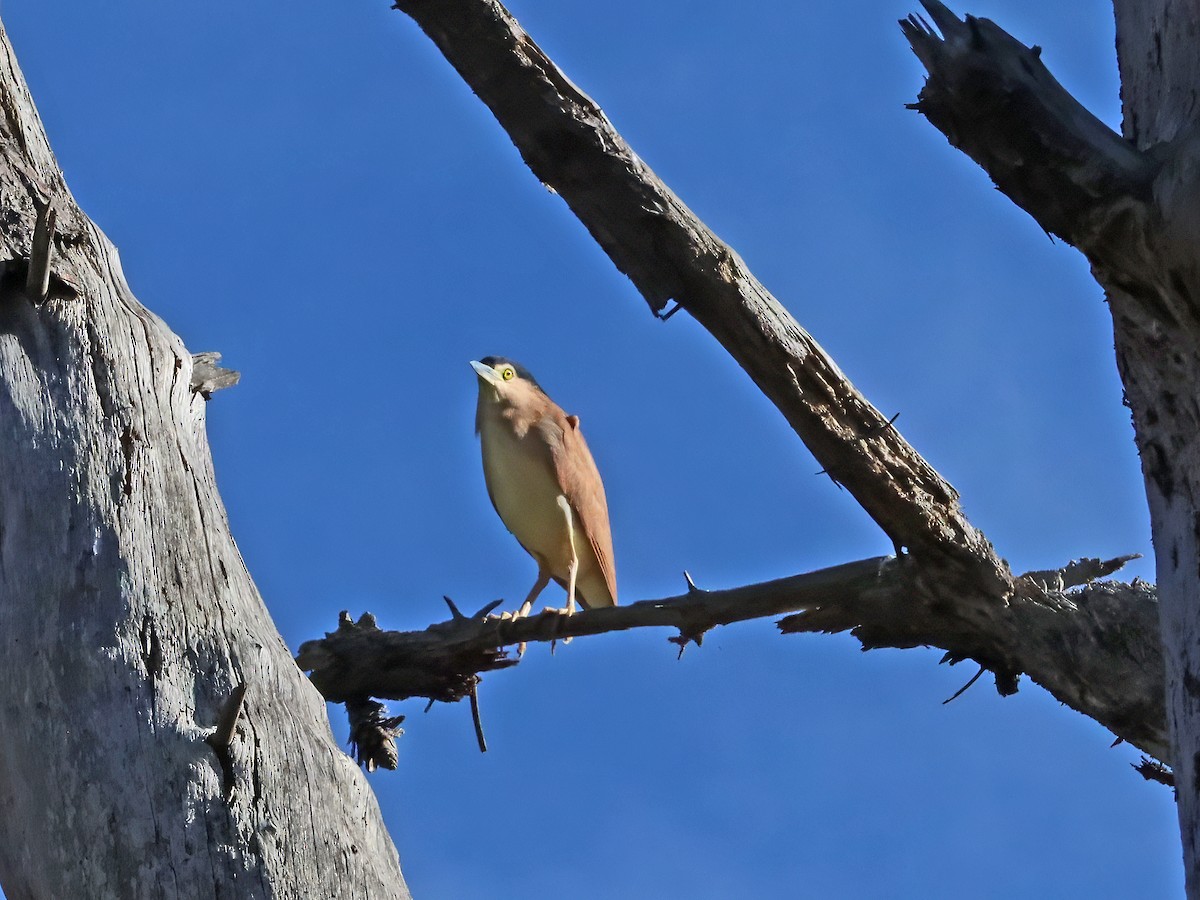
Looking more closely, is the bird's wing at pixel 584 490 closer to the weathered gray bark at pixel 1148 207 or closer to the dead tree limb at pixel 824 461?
the dead tree limb at pixel 824 461

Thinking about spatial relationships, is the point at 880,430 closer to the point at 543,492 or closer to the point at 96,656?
the point at 96,656

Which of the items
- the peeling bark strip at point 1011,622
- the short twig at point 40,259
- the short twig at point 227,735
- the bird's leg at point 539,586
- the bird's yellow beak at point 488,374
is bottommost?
the short twig at point 227,735

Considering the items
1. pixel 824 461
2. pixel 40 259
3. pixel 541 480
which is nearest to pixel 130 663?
pixel 40 259

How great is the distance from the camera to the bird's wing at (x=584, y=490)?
7.01 metres

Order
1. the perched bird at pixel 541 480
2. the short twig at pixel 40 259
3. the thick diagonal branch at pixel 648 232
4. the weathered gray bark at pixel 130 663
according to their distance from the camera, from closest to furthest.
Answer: the weathered gray bark at pixel 130 663 < the short twig at pixel 40 259 < the thick diagonal branch at pixel 648 232 < the perched bird at pixel 541 480

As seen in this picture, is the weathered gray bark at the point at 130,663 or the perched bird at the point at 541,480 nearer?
the weathered gray bark at the point at 130,663

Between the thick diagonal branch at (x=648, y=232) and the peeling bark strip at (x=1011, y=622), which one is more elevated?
the thick diagonal branch at (x=648, y=232)

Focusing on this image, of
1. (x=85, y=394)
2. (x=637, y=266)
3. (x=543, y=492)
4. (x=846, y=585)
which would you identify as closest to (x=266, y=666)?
(x=85, y=394)

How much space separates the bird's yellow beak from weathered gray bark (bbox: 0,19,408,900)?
3.62m

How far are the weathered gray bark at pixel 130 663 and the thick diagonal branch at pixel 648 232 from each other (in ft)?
4.44

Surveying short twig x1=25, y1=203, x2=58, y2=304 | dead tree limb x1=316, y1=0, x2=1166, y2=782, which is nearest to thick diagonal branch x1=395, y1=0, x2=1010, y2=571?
dead tree limb x1=316, y1=0, x2=1166, y2=782

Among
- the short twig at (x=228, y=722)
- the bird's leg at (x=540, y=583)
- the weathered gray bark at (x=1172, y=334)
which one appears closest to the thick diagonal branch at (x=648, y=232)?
the weathered gray bark at (x=1172, y=334)

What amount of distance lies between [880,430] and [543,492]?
3.10 m

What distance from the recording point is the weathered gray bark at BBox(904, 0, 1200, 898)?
219 cm
